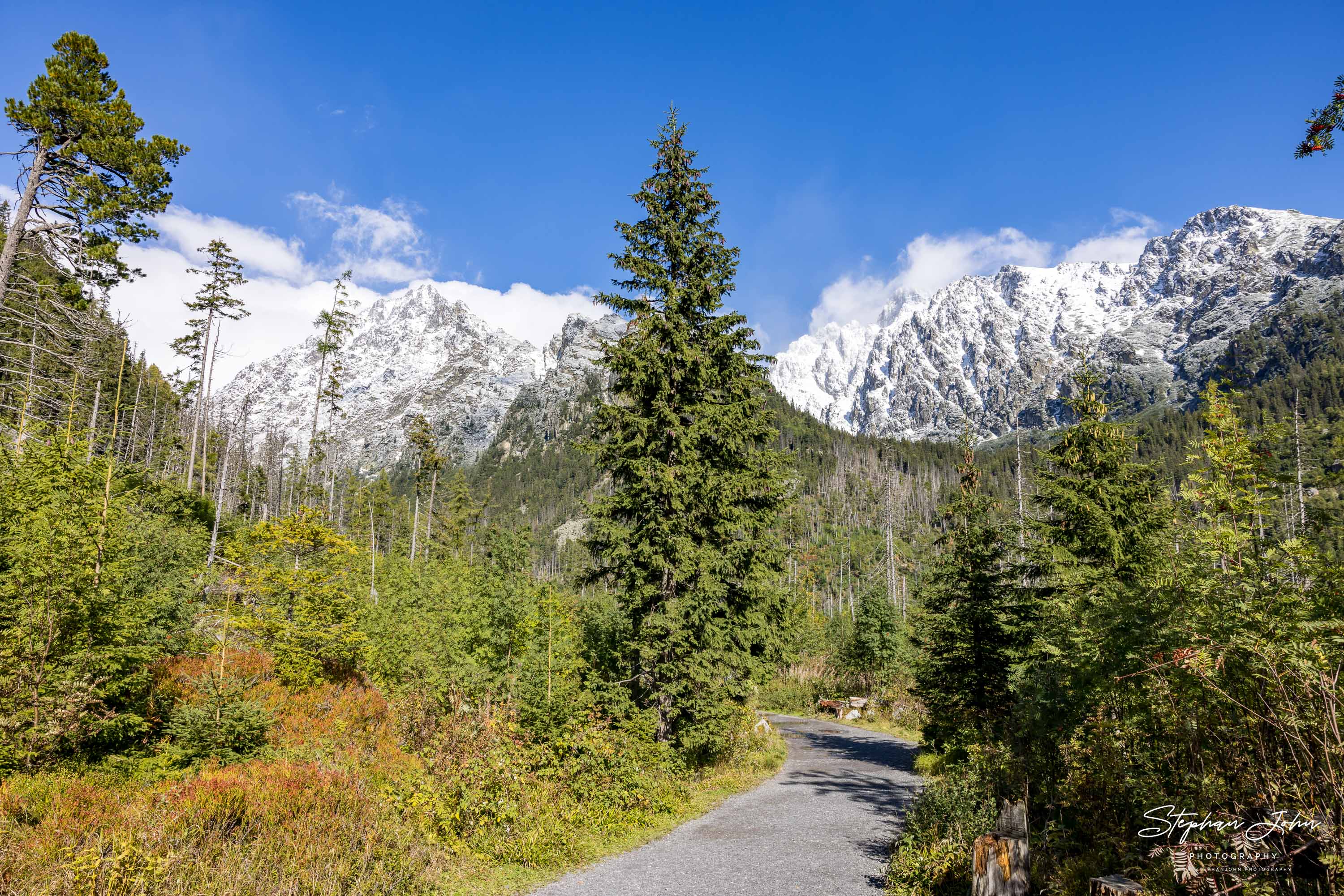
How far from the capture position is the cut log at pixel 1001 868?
19.1 ft

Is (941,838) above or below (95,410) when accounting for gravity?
below

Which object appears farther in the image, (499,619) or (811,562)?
(811,562)

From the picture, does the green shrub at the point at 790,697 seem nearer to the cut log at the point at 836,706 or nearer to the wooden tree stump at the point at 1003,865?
the cut log at the point at 836,706

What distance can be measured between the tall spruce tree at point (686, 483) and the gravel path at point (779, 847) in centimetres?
238

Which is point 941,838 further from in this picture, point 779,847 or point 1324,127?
point 1324,127

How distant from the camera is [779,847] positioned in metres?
9.30

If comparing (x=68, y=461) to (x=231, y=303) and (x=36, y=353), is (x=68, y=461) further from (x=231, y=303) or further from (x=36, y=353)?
(x=36, y=353)

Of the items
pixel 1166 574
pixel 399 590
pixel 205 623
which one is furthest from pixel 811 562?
pixel 1166 574

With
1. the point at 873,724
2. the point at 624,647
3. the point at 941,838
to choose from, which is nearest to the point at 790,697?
the point at 873,724

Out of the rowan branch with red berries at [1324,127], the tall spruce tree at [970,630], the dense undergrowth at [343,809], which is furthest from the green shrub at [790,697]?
the rowan branch with red berries at [1324,127]

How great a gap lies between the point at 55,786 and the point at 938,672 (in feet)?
55.0

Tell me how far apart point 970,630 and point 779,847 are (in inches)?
337

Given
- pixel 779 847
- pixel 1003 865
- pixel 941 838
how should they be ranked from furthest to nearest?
pixel 779 847
pixel 941 838
pixel 1003 865

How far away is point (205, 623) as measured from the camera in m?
18.6
